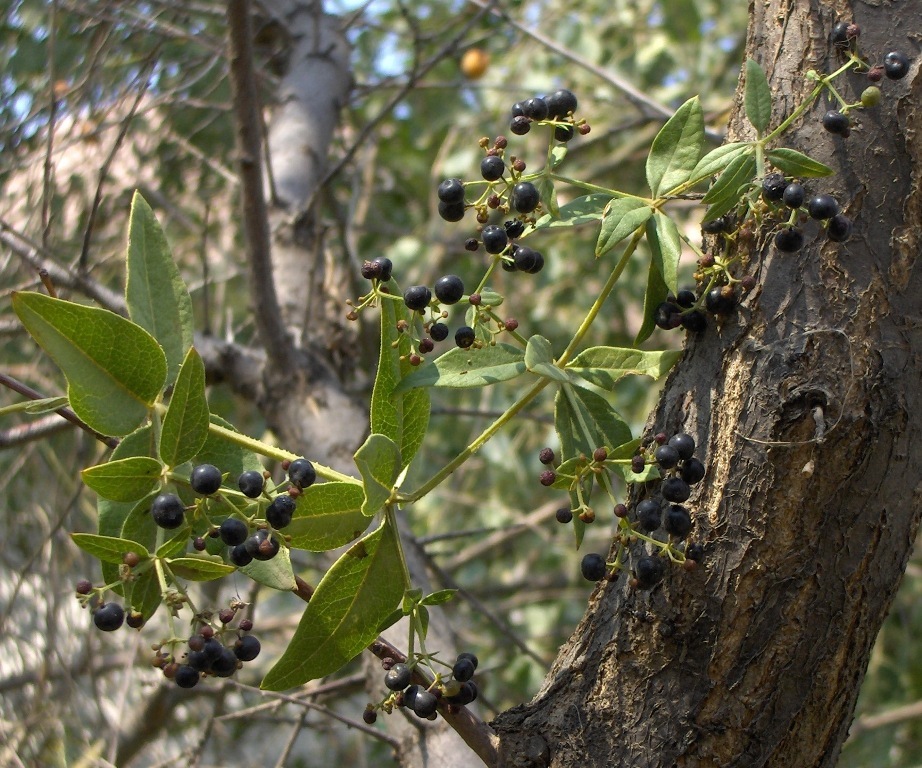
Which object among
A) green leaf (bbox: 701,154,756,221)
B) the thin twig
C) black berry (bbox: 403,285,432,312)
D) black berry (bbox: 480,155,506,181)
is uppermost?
the thin twig

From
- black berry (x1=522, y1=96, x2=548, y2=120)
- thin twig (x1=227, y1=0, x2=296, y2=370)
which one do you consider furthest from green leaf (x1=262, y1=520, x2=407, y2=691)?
thin twig (x1=227, y1=0, x2=296, y2=370)

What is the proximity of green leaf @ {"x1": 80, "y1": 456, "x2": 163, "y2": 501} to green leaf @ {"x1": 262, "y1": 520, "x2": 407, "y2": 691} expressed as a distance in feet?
0.66

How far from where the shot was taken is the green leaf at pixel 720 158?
1072 mm

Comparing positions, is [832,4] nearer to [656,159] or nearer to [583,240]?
[656,159]

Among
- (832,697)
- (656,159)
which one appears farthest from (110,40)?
(832,697)

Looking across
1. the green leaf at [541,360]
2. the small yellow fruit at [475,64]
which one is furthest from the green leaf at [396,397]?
the small yellow fruit at [475,64]

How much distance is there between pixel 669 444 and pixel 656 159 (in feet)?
1.17

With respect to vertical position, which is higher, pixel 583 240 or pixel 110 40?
pixel 583 240

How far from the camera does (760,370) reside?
3.44 ft

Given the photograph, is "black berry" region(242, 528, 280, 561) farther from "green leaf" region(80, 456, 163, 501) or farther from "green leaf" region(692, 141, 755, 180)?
"green leaf" region(692, 141, 755, 180)

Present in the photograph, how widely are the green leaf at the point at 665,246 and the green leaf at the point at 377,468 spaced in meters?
0.36

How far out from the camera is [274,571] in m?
1.02

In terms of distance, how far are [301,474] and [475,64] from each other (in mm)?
3663

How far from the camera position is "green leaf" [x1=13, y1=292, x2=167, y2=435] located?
0.96 meters
